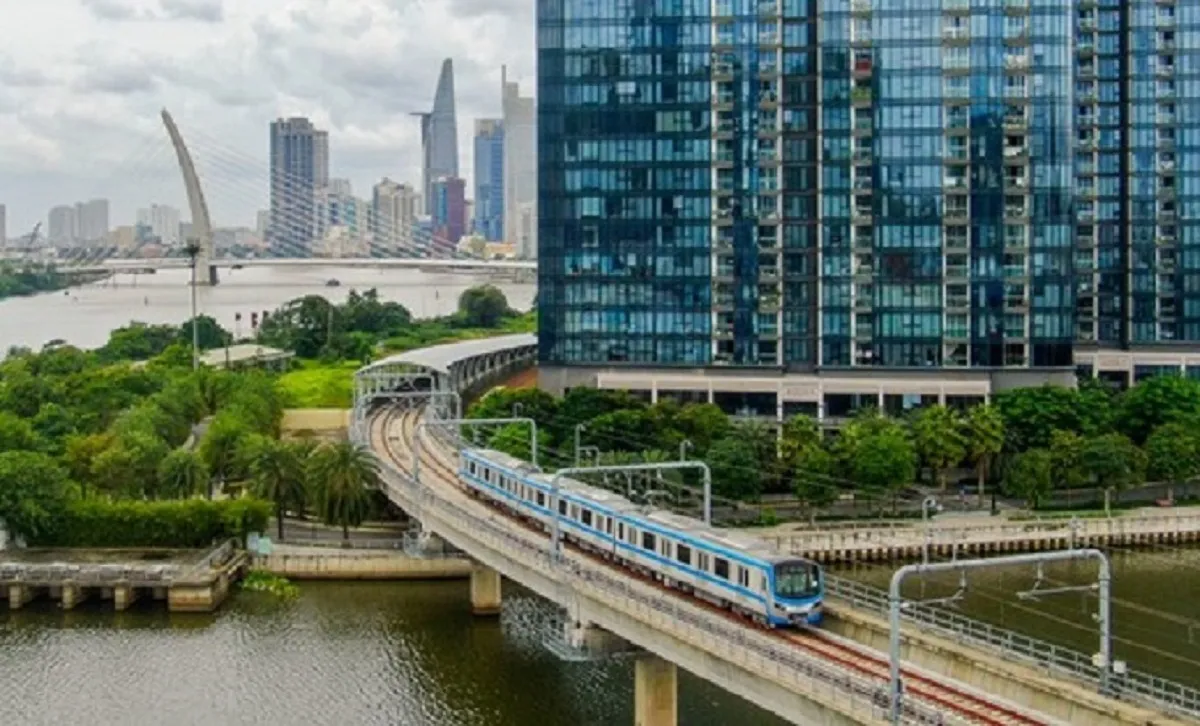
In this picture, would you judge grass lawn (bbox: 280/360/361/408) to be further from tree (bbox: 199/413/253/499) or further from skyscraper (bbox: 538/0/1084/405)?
tree (bbox: 199/413/253/499)

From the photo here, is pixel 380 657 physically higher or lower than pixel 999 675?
lower

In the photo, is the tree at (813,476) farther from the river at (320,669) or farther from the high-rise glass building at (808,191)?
the river at (320,669)

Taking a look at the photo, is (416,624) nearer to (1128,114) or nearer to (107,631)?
(107,631)

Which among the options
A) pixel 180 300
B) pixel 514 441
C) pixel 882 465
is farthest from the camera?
pixel 180 300

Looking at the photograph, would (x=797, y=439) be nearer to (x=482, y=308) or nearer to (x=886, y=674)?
(x=886, y=674)

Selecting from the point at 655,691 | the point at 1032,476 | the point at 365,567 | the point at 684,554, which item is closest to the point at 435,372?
the point at 365,567
